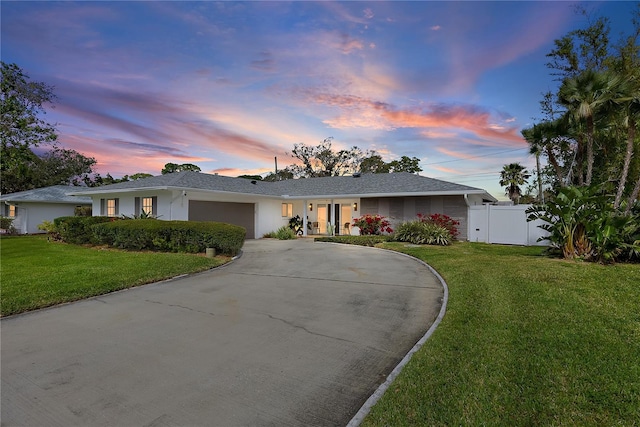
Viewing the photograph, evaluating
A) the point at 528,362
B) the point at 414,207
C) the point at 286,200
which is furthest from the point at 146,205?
the point at 528,362

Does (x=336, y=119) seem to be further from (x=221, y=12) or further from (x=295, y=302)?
(x=295, y=302)

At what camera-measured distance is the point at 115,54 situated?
10.8 m

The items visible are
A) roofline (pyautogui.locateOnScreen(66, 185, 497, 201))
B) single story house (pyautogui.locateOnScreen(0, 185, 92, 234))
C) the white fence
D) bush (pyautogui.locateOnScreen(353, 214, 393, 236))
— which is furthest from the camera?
single story house (pyautogui.locateOnScreen(0, 185, 92, 234))

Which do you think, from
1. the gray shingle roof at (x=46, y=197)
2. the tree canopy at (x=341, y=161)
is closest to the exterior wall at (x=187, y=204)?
the gray shingle roof at (x=46, y=197)

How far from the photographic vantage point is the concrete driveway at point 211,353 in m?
2.73

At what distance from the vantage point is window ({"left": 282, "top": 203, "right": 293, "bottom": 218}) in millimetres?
21966

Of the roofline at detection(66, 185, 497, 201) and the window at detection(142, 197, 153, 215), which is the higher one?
the roofline at detection(66, 185, 497, 201)

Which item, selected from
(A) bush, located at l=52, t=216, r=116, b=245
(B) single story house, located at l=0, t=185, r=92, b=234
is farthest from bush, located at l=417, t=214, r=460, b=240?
(B) single story house, located at l=0, t=185, r=92, b=234

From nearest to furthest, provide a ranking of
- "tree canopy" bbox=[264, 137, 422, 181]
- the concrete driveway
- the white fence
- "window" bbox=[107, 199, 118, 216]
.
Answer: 1. the concrete driveway
2. the white fence
3. "window" bbox=[107, 199, 118, 216]
4. "tree canopy" bbox=[264, 137, 422, 181]

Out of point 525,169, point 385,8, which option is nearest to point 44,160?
point 385,8

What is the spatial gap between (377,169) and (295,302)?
3513cm

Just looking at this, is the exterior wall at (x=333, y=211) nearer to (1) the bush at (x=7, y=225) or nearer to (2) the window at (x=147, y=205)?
(2) the window at (x=147, y=205)

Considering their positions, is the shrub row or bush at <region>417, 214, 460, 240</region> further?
bush at <region>417, 214, 460, 240</region>

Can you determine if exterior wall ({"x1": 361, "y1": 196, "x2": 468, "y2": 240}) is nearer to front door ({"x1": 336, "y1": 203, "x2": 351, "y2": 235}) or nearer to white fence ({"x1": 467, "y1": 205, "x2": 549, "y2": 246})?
white fence ({"x1": 467, "y1": 205, "x2": 549, "y2": 246})
